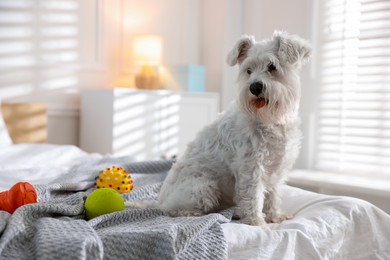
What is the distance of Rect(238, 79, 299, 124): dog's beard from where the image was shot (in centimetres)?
179

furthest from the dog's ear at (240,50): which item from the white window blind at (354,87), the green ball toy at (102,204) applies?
the white window blind at (354,87)

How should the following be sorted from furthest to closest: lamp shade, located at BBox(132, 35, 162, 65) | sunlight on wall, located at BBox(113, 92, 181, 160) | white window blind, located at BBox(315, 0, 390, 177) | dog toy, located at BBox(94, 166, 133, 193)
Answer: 1. lamp shade, located at BBox(132, 35, 162, 65)
2. sunlight on wall, located at BBox(113, 92, 181, 160)
3. white window blind, located at BBox(315, 0, 390, 177)
4. dog toy, located at BBox(94, 166, 133, 193)

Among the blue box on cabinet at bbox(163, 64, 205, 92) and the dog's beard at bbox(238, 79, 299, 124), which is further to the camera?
the blue box on cabinet at bbox(163, 64, 205, 92)

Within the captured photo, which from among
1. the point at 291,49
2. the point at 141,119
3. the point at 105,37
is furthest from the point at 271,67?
the point at 105,37

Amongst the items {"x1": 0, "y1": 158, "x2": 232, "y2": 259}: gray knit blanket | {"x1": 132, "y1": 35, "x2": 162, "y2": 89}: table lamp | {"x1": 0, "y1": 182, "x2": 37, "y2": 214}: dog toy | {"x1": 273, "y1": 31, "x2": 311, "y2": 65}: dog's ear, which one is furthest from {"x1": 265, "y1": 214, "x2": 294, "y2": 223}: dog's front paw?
→ {"x1": 132, "y1": 35, "x2": 162, "y2": 89}: table lamp

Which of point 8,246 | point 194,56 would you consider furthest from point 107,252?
point 194,56

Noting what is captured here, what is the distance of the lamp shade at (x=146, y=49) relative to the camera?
14.1 ft

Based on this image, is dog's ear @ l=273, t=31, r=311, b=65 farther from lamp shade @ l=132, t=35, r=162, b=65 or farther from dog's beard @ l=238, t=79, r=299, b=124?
lamp shade @ l=132, t=35, r=162, b=65

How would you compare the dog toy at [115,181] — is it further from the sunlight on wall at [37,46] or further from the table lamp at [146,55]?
the table lamp at [146,55]

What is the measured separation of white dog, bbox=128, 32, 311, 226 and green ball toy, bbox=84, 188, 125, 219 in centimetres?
20

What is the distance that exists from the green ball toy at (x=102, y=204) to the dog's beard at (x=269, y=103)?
0.60m

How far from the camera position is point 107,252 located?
1.28 m

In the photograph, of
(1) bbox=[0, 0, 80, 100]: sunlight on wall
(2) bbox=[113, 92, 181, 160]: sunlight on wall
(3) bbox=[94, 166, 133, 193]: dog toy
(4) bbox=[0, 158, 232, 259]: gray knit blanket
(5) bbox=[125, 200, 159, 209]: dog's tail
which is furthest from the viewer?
(2) bbox=[113, 92, 181, 160]: sunlight on wall

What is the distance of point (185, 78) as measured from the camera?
4.43 m
